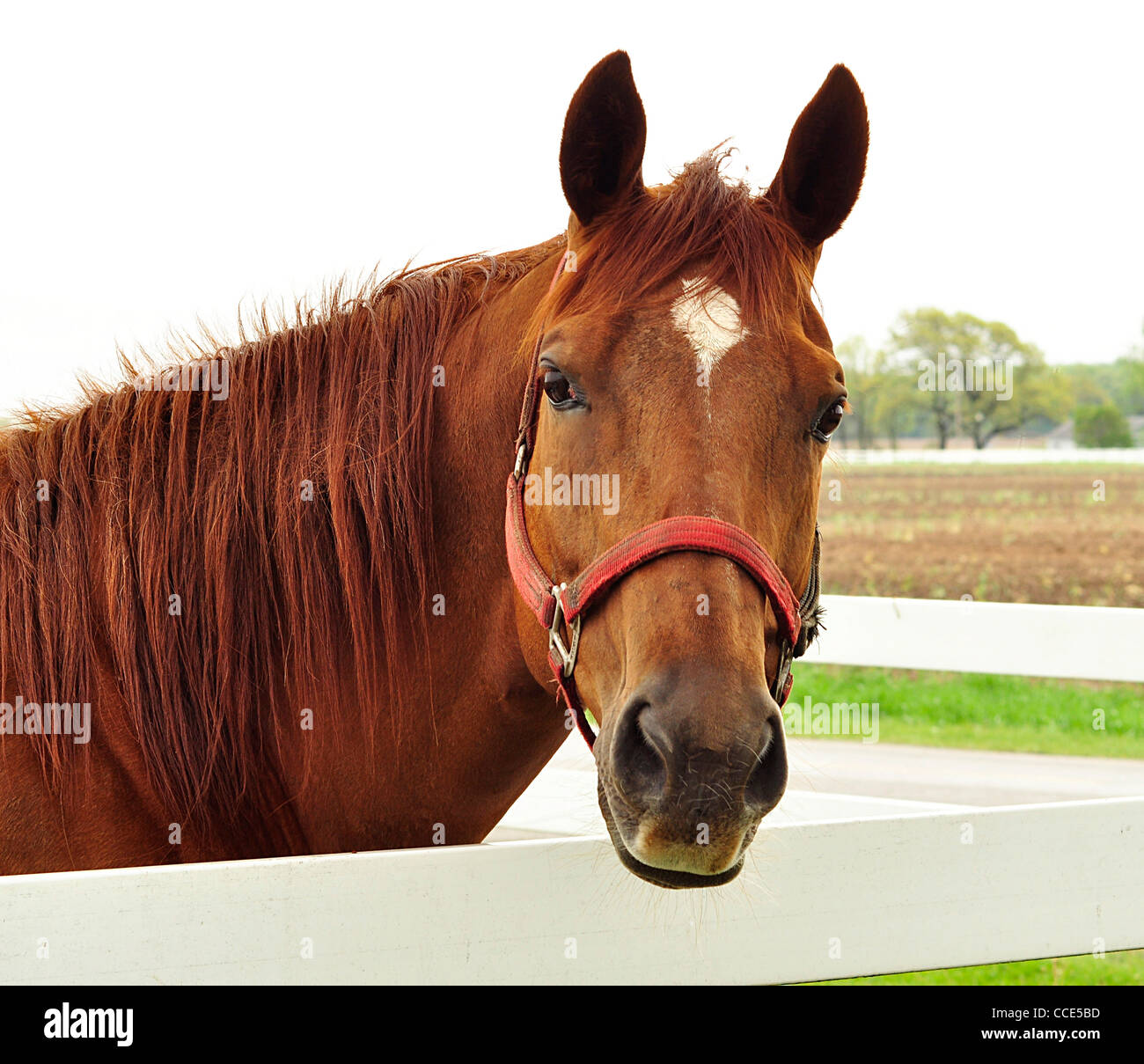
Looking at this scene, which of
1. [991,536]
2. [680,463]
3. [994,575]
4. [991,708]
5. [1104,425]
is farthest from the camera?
[1104,425]

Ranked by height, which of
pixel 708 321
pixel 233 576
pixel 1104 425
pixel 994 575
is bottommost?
pixel 994 575

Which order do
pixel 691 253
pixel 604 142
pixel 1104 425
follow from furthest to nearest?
pixel 1104 425, pixel 604 142, pixel 691 253

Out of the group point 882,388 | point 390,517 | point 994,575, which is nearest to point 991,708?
point 994,575

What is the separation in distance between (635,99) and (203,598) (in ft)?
4.56

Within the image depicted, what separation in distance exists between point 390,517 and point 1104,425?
36317 millimetres

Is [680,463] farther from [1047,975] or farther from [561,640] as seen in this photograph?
[1047,975]

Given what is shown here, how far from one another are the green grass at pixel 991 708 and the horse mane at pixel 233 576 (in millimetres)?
6718

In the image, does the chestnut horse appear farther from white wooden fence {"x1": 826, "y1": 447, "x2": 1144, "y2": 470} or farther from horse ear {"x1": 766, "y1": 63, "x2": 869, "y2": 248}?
white wooden fence {"x1": 826, "y1": 447, "x2": 1144, "y2": 470}

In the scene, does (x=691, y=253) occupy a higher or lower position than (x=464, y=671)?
higher

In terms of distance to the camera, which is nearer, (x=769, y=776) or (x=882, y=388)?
(x=769, y=776)

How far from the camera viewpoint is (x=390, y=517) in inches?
90.0

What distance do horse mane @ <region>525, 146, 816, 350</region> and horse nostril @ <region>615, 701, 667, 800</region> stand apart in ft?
2.50
